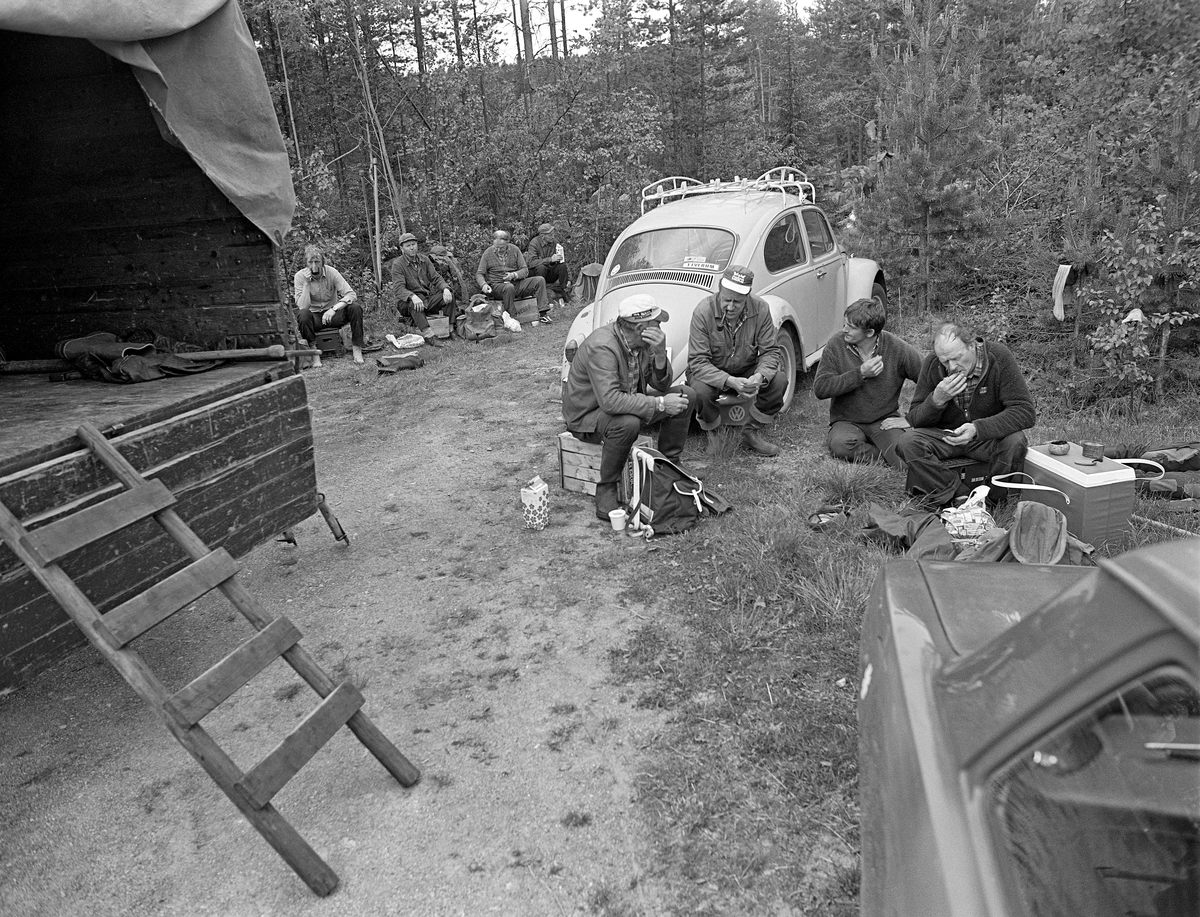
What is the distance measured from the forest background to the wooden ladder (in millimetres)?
6272

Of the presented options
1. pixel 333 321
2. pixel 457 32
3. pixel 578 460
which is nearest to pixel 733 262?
pixel 578 460

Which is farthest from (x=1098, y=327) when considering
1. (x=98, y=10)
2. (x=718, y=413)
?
(x=98, y=10)

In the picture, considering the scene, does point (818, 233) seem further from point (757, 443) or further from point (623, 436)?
point (623, 436)

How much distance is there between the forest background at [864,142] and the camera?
6855 mm

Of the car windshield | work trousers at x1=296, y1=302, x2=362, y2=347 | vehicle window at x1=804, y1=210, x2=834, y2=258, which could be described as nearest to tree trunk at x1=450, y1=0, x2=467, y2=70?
work trousers at x1=296, y1=302, x2=362, y2=347

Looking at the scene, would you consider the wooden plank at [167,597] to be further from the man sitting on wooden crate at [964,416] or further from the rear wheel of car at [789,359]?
the rear wheel of car at [789,359]

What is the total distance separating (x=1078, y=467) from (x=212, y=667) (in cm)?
398

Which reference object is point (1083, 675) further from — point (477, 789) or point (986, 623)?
point (477, 789)

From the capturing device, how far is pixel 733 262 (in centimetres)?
698

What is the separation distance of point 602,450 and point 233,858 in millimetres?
3349

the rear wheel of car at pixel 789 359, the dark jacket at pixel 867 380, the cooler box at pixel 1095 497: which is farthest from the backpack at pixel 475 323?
the cooler box at pixel 1095 497

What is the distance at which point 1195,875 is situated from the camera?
133 cm

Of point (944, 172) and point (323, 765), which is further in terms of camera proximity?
point (944, 172)

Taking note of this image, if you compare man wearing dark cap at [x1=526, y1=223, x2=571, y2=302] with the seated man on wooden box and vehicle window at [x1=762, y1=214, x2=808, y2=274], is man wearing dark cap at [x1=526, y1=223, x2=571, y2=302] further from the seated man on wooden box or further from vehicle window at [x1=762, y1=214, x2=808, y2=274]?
vehicle window at [x1=762, y1=214, x2=808, y2=274]
